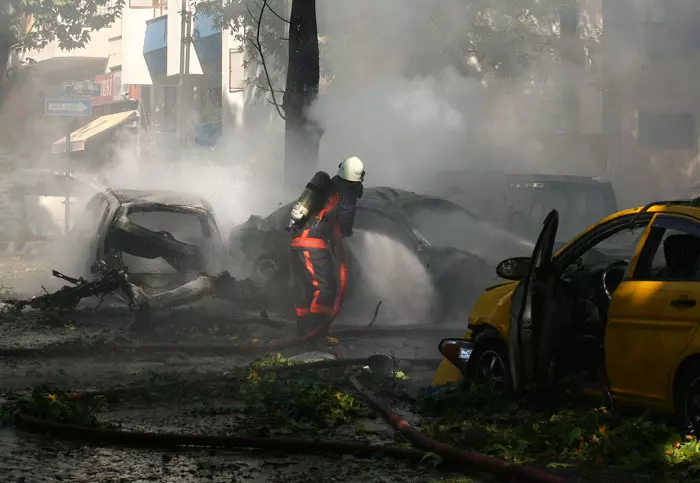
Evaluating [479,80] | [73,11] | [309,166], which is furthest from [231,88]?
[309,166]

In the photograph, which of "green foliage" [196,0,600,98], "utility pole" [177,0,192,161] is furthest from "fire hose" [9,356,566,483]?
"utility pole" [177,0,192,161]

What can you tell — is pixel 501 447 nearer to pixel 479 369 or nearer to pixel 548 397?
pixel 548 397

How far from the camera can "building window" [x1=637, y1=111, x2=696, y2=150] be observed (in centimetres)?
3303

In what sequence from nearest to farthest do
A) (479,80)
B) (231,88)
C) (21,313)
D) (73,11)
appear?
(21,313) < (479,80) < (73,11) < (231,88)

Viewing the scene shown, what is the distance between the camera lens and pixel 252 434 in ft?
23.1

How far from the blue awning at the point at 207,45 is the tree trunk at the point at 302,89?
26916 millimetres

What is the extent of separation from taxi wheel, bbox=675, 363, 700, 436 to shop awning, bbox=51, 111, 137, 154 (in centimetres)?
5054

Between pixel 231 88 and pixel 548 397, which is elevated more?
pixel 231 88

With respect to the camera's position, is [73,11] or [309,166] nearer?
[309,166]

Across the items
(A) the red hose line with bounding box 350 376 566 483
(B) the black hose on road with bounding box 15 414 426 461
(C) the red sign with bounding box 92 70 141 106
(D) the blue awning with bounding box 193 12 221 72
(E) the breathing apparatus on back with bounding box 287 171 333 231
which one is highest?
(D) the blue awning with bounding box 193 12 221 72

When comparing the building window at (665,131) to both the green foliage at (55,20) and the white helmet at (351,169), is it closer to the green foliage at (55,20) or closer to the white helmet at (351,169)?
the green foliage at (55,20)

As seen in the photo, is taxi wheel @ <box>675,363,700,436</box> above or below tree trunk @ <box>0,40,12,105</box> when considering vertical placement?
below

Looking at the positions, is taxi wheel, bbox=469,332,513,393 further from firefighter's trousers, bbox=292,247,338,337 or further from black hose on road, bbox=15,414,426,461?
firefighter's trousers, bbox=292,247,338,337

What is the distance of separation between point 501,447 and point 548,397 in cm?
87
